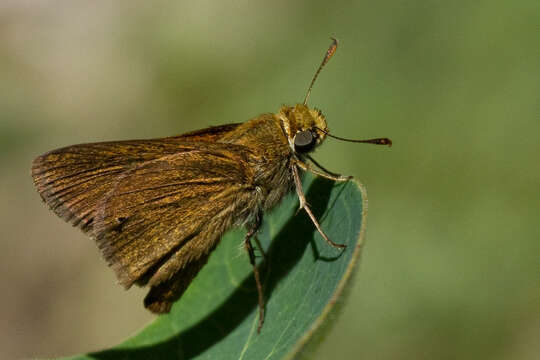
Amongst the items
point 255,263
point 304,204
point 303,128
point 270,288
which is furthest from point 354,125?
point 270,288

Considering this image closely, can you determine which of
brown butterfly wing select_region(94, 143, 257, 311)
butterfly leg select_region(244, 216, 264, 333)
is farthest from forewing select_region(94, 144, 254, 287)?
butterfly leg select_region(244, 216, 264, 333)

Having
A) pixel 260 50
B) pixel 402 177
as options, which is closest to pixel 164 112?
pixel 260 50

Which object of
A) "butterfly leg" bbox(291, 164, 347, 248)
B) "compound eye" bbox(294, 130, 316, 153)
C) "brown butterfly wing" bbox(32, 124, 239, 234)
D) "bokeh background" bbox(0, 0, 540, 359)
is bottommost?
"bokeh background" bbox(0, 0, 540, 359)

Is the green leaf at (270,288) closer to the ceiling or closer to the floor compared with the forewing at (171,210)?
closer to the floor

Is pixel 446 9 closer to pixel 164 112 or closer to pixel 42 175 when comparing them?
pixel 164 112

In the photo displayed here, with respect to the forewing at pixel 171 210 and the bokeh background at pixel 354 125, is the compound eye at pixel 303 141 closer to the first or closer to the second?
the forewing at pixel 171 210

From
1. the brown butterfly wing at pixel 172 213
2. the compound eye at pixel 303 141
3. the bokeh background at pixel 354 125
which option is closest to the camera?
the brown butterfly wing at pixel 172 213

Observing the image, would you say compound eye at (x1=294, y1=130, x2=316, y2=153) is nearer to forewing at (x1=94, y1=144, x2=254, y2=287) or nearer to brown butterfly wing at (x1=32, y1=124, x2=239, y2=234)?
forewing at (x1=94, y1=144, x2=254, y2=287)

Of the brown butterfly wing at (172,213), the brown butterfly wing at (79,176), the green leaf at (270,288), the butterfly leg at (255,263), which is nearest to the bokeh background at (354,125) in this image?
the green leaf at (270,288)
